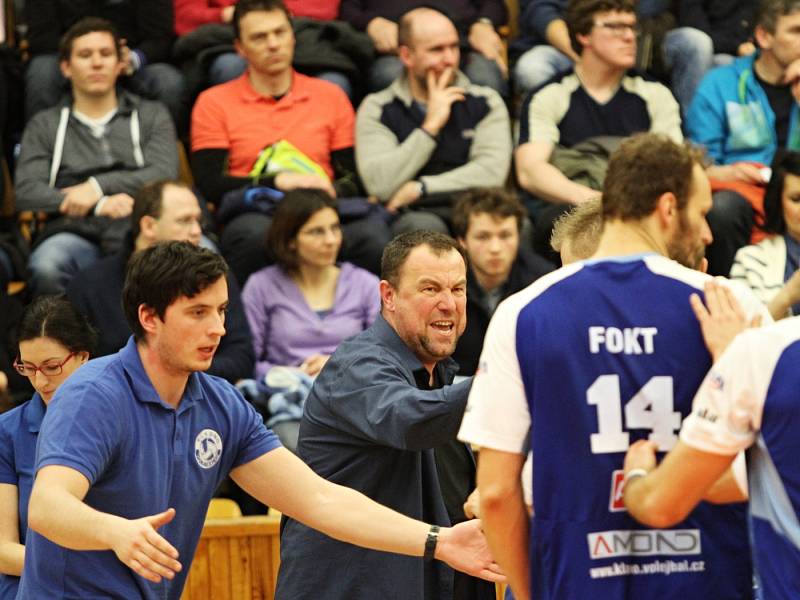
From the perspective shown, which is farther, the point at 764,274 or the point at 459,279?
the point at 764,274

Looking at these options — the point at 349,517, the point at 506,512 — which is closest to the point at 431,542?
the point at 349,517

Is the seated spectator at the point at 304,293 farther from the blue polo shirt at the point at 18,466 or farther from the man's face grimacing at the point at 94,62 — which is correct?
the blue polo shirt at the point at 18,466

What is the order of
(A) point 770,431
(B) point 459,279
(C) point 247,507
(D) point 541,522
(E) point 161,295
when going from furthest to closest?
(C) point 247,507 < (B) point 459,279 < (E) point 161,295 < (D) point 541,522 < (A) point 770,431

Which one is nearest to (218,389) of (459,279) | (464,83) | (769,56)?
(459,279)

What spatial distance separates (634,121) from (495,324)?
4.90 m

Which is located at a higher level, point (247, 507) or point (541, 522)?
point (541, 522)

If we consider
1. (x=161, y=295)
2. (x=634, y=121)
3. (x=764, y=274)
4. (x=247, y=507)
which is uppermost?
(x=161, y=295)

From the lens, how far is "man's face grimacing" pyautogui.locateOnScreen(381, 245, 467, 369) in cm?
472

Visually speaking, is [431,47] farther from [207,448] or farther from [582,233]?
[207,448]

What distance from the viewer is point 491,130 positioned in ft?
26.9

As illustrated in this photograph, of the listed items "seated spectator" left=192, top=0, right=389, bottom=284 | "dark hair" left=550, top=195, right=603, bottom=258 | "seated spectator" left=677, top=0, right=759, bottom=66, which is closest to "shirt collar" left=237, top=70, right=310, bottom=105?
"seated spectator" left=192, top=0, right=389, bottom=284

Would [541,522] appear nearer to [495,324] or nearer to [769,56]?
[495,324]

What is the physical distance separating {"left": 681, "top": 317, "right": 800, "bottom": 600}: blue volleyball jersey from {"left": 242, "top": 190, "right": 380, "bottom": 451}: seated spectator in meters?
4.13

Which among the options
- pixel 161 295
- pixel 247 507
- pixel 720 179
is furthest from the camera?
pixel 720 179
